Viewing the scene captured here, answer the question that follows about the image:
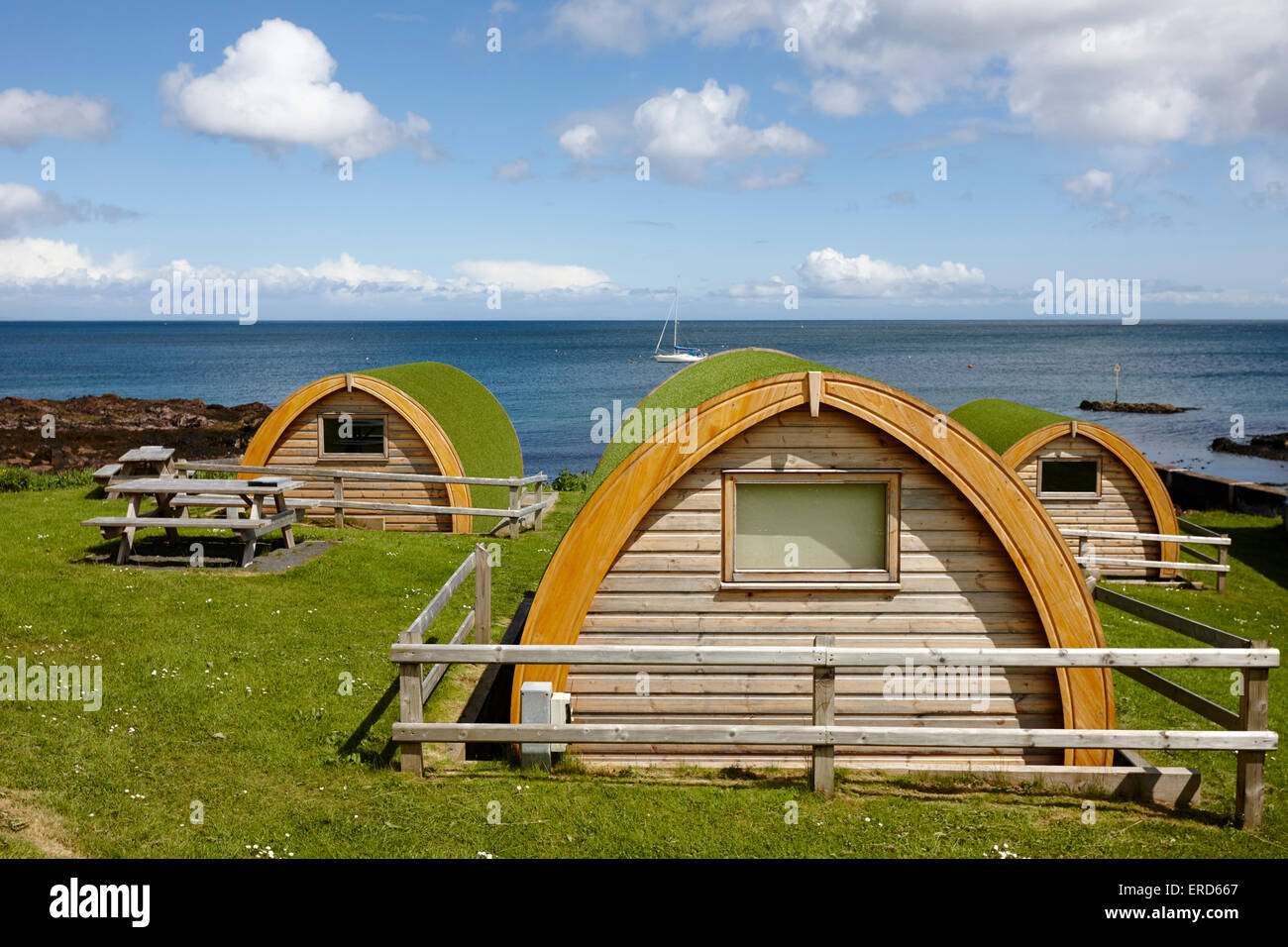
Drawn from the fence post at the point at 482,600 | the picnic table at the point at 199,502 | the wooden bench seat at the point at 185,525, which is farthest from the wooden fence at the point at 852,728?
the picnic table at the point at 199,502

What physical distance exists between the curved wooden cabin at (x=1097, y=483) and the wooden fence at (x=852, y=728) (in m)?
15.2

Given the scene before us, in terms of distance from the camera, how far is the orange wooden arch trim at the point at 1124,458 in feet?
70.2

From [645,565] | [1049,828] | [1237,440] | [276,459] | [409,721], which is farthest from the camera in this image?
[1237,440]

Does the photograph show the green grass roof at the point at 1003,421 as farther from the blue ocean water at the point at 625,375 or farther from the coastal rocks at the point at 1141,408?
the coastal rocks at the point at 1141,408

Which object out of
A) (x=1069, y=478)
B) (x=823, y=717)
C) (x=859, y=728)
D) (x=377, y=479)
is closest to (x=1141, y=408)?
(x=1069, y=478)

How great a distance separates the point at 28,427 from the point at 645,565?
5054cm

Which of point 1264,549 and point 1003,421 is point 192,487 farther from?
point 1264,549

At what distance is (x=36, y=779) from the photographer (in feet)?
24.0

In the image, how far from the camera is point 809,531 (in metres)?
8.26

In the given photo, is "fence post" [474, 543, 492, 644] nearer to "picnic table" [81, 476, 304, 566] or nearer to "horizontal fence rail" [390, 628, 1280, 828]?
"horizontal fence rail" [390, 628, 1280, 828]

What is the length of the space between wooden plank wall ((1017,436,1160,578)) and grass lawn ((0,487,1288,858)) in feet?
32.6

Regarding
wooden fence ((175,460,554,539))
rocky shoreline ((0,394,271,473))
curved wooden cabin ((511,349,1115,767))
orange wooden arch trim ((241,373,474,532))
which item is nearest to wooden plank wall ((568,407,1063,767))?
curved wooden cabin ((511,349,1115,767))
